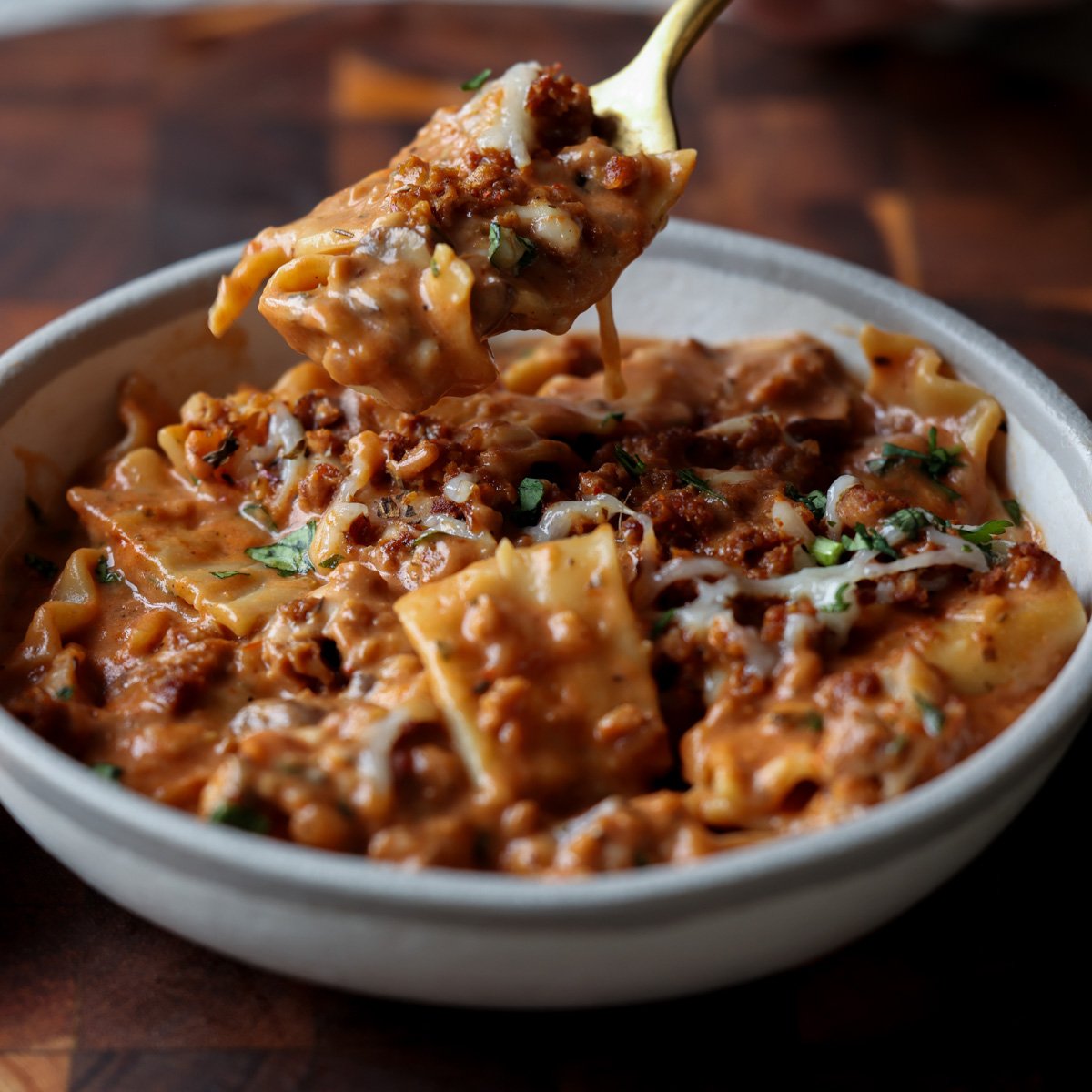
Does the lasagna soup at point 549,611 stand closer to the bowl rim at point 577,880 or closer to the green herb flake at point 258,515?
the green herb flake at point 258,515

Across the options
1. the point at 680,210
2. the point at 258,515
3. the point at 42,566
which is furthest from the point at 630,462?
A: the point at 680,210

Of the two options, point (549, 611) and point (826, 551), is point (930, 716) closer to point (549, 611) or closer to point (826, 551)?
point (826, 551)

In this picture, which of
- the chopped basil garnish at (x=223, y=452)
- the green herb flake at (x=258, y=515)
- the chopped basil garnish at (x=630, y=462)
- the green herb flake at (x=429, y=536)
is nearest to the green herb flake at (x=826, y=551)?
the chopped basil garnish at (x=630, y=462)

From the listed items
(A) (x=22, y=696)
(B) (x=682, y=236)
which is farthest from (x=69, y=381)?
(B) (x=682, y=236)

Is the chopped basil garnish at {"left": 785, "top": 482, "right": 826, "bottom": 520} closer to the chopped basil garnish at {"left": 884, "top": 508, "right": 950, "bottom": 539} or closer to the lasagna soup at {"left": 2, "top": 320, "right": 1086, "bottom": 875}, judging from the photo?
the lasagna soup at {"left": 2, "top": 320, "right": 1086, "bottom": 875}

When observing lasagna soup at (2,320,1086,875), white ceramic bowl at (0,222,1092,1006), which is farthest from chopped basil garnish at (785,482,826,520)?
white ceramic bowl at (0,222,1092,1006)

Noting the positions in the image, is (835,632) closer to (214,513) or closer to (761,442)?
(761,442)
